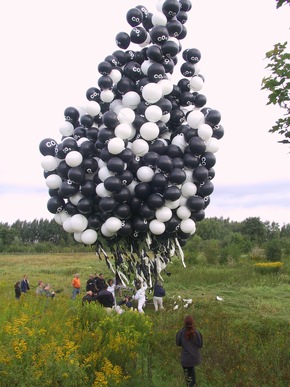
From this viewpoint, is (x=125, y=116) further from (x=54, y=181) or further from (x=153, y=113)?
(x=54, y=181)

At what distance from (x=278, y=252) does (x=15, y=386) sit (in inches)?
1046

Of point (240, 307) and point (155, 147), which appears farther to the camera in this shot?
point (240, 307)

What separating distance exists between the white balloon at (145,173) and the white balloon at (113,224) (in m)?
1.20

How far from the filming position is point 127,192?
984 centimetres

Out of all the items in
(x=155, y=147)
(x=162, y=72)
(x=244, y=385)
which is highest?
(x=162, y=72)

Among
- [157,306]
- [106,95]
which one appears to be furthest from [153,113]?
[157,306]

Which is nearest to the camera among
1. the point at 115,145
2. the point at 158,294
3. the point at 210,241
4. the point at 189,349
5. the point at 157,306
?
the point at 189,349

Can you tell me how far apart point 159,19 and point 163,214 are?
16.7 feet

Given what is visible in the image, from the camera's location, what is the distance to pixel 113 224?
9.78 metres

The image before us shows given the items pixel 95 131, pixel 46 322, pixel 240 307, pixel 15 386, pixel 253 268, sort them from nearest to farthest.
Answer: pixel 15 386 → pixel 46 322 → pixel 95 131 → pixel 240 307 → pixel 253 268

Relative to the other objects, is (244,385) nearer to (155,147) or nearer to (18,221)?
(155,147)

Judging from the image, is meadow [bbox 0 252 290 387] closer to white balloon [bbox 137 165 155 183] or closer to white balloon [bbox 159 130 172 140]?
white balloon [bbox 137 165 155 183]

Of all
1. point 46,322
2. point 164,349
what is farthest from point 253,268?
point 46,322

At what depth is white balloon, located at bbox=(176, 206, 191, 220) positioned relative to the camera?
1023 cm
